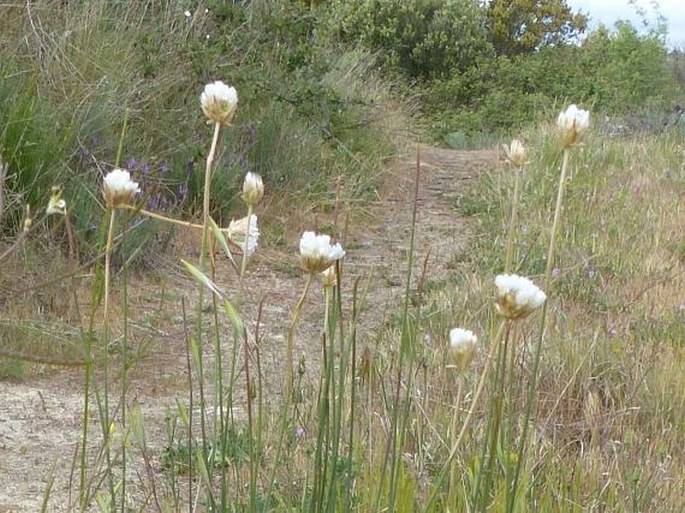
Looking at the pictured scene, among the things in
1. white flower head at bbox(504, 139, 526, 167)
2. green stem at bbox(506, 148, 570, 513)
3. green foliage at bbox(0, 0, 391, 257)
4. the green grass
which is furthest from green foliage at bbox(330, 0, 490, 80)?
green stem at bbox(506, 148, 570, 513)

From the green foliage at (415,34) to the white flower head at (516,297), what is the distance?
13413mm

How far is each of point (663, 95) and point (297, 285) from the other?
8934mm

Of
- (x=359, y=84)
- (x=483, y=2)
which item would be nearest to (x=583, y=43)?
(x=483, y=2)

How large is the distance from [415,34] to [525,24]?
5312 millimetres

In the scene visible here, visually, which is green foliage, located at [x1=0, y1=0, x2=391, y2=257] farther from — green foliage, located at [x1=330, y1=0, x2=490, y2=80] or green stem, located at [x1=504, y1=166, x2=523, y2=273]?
green foliage, located at [x1=330, y1=0, x2=490, y2=80]

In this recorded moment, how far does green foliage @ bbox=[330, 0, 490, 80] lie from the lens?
14328 mm

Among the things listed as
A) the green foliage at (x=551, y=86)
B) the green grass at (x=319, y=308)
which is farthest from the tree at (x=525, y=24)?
the green grass at (x=319, y=308)

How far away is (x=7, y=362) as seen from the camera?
313cm

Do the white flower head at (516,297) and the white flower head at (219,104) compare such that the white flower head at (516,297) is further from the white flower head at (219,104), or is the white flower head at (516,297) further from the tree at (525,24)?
the tree at (525,24)

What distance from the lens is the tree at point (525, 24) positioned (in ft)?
61.4

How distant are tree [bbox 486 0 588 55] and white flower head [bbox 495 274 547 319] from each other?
17.9 m

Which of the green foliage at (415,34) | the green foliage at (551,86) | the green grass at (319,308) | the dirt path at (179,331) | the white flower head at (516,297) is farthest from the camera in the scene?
the green foliage at (415,34)

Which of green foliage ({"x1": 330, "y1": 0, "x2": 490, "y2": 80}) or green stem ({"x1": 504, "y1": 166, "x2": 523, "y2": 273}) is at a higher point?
green foliage ({"x1": 330, "y1": 0, "x2": 490, "y2": 80})

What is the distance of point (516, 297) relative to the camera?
1000 millimetres
